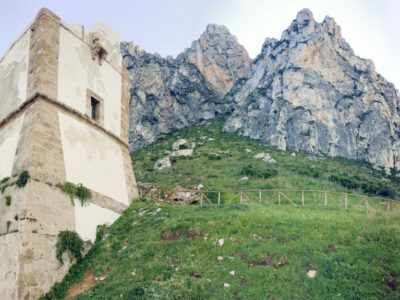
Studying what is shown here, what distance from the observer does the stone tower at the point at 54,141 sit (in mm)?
12086

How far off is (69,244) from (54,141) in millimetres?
4251

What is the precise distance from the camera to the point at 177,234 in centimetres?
1410

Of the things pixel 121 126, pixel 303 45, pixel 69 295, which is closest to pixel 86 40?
pixel 121 126

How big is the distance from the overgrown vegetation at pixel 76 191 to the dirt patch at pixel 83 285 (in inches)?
122

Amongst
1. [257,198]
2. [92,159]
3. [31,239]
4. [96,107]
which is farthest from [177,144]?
[31,239]

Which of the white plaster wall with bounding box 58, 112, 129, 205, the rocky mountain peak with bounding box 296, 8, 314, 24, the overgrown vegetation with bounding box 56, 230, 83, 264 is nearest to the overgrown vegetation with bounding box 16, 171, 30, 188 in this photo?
the white plaster wall with bounding box 58, 112, 129, 205

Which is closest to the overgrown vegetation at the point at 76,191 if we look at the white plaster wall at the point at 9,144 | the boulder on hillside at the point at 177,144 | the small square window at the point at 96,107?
the white plaster wall at the point at 9,144

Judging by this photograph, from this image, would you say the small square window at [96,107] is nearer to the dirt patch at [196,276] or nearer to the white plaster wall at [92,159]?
the white plaster wall at [92,159]

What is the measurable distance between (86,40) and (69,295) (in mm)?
12432

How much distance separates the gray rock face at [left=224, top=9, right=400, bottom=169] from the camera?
174ft

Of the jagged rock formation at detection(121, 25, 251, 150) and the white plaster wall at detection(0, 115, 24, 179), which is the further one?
the jagged rock formation at detection(121, 25, 251, 150)

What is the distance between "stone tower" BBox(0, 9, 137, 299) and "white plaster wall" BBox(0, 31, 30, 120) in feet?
0.17

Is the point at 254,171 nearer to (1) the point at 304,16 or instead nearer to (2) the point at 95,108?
(2) the point at 95,108

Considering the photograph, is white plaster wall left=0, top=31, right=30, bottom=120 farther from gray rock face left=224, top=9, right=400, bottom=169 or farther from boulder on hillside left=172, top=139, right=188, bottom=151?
gray rock face left=224, top=9, right=400, bottom=169
